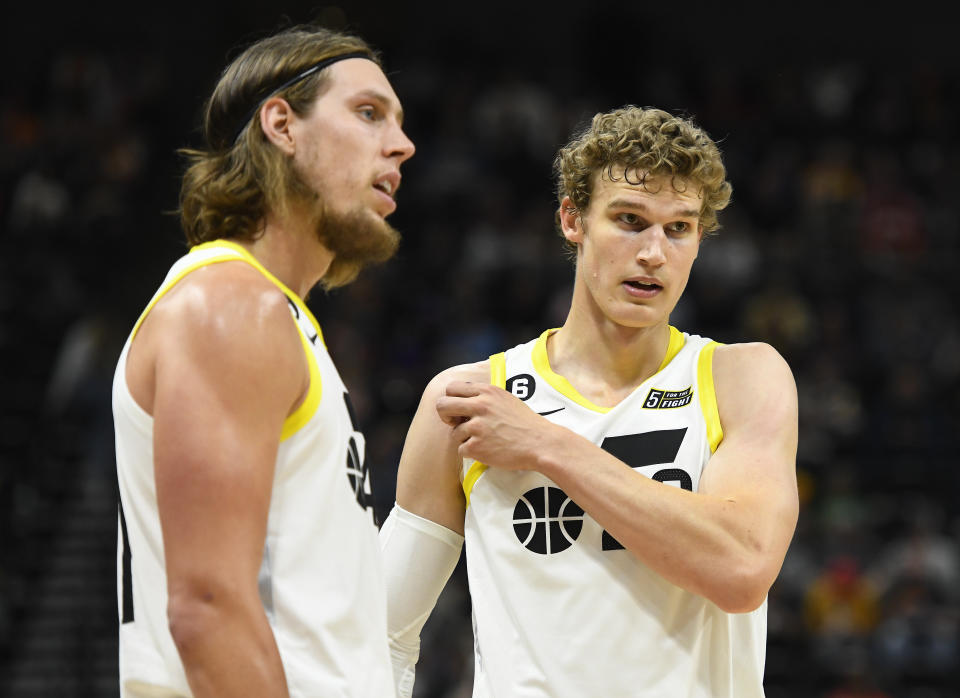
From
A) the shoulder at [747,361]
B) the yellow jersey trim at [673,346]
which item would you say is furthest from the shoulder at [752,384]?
the yellow jersey trim at [673,346]

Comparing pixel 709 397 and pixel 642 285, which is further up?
pixel 642 285

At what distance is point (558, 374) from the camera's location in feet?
12.2

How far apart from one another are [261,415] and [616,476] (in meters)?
1.18

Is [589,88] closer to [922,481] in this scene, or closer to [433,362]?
[433,362]

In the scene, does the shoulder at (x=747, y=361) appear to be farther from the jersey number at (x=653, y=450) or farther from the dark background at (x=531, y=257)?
the dark background at (x=531, y=257)

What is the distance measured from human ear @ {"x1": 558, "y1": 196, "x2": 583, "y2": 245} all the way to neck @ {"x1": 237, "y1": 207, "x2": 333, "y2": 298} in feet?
3.64

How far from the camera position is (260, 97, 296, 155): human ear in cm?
285

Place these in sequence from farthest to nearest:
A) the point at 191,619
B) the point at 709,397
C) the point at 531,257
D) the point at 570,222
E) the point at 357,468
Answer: the point at 531,257 → the point at 570,222 → the point at 709,397 → the point at 357,468 → the point at 191,619

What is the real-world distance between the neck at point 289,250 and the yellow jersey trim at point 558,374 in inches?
40.6

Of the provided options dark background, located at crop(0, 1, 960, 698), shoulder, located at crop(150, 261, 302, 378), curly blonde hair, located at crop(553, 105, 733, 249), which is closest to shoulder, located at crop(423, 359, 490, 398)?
curly blonde hair, located at crop(553, 105, 733, 249)

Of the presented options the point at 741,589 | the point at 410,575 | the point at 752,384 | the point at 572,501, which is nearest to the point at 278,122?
the point at 572,501

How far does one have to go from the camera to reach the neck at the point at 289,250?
2.82 metres

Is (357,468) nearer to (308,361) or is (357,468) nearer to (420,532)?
(308,361)

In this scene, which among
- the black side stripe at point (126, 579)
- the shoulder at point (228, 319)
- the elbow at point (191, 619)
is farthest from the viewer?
the black side stripe at point (126, 579)
